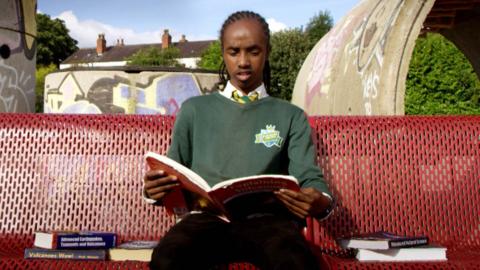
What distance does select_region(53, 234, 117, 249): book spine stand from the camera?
2463mm

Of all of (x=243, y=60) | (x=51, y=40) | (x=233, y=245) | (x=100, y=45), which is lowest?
(x=233, y=245)

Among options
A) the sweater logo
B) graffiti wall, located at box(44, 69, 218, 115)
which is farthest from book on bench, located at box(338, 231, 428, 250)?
graffiti wall, located at box(44, 69, 218, 115)

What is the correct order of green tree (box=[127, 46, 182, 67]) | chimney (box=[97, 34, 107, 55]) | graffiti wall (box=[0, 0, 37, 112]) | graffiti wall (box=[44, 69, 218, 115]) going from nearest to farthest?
graffiti wall (box=[0, 0, 37, 112]) < graffiti wall (box=[44, 69, 218, 115]) < green tree (box=[127, 46, 182, 67]) < chimney (box=[97, 34, 107, 55])

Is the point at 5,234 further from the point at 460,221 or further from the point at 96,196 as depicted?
the point at 460,221

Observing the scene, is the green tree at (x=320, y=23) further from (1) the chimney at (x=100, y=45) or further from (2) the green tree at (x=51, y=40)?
(1) the chimney at (x=100, y=45)

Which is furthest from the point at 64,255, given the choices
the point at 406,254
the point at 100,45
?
the point at 100,45

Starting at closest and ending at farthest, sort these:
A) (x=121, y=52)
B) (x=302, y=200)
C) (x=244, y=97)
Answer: (x=302, y=200)
(x=244, y=97)
(x=121, y=52)

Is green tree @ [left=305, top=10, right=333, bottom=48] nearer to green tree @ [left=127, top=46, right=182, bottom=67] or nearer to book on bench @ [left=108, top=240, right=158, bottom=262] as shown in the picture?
green tree @ [left=127, top=46, right=182, bottom=67]

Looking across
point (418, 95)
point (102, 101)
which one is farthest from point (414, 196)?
point (418, 95)

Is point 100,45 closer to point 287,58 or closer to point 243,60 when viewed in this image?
point 287,58

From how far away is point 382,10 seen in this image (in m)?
7.14

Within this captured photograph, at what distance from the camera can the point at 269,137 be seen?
2443mm

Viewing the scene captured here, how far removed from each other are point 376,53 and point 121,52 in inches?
3110

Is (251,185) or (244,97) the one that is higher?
(244,97)
